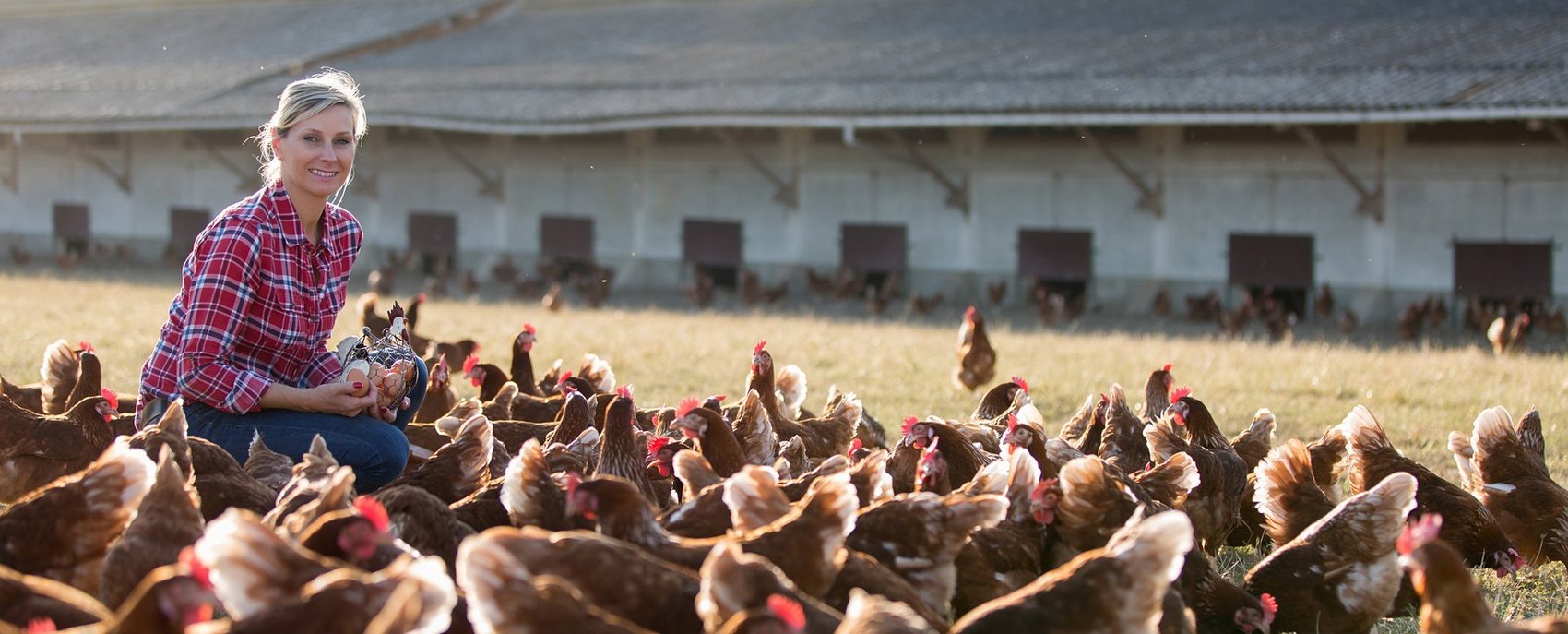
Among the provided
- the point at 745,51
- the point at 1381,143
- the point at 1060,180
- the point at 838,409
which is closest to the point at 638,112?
the point at 745,51

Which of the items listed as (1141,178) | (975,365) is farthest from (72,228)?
(975,365)

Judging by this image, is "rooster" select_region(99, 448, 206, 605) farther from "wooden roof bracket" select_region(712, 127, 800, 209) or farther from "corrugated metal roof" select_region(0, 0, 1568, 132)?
"wooden roof bracket" select_region(712, 127, 800, 209)

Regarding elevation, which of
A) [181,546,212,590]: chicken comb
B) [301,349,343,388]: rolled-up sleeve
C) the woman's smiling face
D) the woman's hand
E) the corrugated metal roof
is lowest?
[181,546,212,590]: chicken comb

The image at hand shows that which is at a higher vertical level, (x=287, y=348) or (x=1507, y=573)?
(x=287, y=348)

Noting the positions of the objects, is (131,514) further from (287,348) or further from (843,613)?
(843,613)

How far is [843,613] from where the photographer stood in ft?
13.5

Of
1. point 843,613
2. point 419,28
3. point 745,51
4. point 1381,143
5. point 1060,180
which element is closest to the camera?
point 843,613

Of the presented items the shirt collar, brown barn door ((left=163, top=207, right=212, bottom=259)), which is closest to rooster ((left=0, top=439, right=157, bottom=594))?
the shirt collar

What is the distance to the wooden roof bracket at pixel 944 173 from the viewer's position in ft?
71.2

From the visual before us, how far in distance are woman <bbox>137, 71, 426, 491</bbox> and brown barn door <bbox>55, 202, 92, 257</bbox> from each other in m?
27.0

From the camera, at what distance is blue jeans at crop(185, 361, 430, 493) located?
552 cm

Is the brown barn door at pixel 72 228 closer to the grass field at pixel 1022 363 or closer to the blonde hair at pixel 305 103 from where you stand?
the grass field at pixel 1022 363

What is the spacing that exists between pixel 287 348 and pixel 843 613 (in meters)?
2.66

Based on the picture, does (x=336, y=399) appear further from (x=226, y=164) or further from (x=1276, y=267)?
(x=226, y=164)
